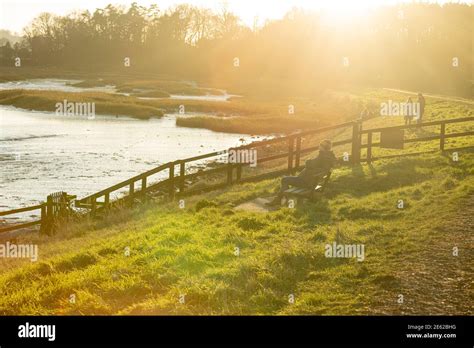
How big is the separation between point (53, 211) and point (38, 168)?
1683 cm

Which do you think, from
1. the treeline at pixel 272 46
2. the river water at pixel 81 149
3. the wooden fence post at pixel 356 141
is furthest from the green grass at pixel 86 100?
the wooden fence post at pixel 356 141

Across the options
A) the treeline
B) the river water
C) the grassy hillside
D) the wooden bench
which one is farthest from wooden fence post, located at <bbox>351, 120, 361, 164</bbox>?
the treeline

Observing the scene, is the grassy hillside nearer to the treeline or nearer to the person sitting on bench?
the person sitting on bench

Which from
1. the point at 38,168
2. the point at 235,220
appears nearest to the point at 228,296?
the point at 235,220

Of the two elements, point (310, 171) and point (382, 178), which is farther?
point (382, 178)

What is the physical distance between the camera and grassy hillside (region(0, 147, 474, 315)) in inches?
332

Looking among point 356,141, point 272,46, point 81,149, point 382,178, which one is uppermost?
point 272,46

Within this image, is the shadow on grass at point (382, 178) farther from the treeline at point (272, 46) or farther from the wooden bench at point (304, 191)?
the treeline at point (272, 46)

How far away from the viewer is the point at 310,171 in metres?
15.7

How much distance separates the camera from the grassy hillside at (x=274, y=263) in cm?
842

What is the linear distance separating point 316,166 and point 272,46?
11221cm

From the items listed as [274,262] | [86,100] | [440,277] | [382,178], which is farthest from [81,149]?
[440,277]

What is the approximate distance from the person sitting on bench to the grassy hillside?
697 mm

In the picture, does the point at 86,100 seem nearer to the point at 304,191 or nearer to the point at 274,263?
the point at 304,191
